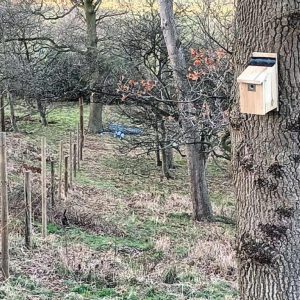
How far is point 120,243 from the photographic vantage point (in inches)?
291

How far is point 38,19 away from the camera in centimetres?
1839

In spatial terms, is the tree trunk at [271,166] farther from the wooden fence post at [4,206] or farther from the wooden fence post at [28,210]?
the wooden fence post at [28,210]

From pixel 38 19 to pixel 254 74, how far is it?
1713 cm

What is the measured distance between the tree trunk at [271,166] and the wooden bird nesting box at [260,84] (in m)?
0.04

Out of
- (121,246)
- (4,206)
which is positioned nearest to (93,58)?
(121,246)

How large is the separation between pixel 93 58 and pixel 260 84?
17423mm

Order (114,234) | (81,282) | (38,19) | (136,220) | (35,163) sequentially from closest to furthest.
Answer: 1. (81,282)
2. (114,234)
3. (136,220)
4. (35,163)
5. (38,19)

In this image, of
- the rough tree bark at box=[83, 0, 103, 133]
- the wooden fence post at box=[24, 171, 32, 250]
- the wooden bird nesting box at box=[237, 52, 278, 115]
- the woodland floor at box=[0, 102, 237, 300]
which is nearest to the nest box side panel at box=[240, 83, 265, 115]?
the wooden bird nesting box at box=[237, 52, 278, 115]

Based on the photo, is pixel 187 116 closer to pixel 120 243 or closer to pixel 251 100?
pixel 120 243

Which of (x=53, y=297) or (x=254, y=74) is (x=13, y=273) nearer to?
(x=53, y=297)

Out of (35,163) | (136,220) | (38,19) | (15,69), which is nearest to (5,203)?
(136,220)

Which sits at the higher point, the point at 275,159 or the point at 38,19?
the point at 38,19

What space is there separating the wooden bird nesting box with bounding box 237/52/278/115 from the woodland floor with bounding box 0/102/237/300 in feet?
9.55

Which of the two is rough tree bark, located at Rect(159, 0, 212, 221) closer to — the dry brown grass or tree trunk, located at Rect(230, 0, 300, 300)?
the dry brown grass
